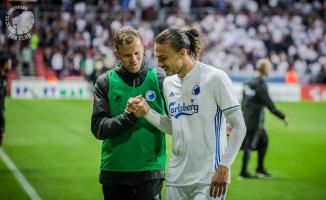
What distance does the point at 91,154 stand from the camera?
15.0 metres

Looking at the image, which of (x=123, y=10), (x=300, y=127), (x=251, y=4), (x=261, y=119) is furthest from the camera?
(x=251, y=4)

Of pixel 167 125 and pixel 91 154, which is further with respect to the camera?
pixel 91 154

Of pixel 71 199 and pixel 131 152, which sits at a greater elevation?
pixel 131 152

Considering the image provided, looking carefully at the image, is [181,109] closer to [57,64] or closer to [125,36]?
[125,36]

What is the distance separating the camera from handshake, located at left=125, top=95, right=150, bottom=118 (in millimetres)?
4779

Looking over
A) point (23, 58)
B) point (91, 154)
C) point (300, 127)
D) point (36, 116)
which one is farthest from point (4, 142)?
point (23, 58)

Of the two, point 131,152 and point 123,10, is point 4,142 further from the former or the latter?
point 123,10

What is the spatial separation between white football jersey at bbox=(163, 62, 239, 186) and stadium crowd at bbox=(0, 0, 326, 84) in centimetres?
2626

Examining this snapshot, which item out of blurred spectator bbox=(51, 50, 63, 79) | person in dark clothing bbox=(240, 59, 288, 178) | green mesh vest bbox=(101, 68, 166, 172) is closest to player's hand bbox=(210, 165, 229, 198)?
green mesh vest bbox=(101, 68, 166, 172)

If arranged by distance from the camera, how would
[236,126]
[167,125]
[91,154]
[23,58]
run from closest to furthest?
[236,126] → [167,125] → [91,154] → [23,58]

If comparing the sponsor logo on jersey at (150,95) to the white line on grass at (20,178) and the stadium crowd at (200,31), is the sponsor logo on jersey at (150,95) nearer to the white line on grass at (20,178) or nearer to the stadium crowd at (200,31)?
the white line on grass at (20,178)

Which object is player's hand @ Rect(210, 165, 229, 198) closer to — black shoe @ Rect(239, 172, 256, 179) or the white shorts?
the white shorts

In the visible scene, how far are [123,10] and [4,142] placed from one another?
76.7 ft

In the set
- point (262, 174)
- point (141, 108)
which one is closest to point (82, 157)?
point (262, 174)
